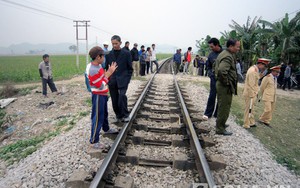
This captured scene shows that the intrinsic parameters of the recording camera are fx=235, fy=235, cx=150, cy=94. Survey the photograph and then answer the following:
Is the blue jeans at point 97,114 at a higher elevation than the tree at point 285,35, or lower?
lower

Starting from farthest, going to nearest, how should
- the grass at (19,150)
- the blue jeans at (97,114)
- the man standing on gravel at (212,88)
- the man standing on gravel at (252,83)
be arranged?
the man standing on gravel at (212,88) → the man standing on gravel at (252,83) → the grass at (19,150) → the blue jeans at (97,114)

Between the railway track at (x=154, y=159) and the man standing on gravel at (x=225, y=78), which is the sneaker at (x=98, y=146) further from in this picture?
the man standing on gravel at (x=225, y=78)

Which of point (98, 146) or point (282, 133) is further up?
point (98, 146)

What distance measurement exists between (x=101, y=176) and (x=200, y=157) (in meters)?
1.45

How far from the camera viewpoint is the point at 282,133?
6293mm

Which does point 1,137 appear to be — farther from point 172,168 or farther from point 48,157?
point 172,168

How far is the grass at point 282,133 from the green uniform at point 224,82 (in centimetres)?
101

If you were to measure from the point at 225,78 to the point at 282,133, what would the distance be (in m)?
2.77

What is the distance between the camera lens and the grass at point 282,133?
4.47 m

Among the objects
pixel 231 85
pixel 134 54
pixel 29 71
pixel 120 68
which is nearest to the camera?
pixel 231 85

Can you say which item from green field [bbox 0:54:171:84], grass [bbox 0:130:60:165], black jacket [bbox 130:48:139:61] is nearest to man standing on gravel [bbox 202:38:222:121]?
grass [bbox 0:130:60:165]

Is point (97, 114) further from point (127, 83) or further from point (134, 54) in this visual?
point (134, 54)

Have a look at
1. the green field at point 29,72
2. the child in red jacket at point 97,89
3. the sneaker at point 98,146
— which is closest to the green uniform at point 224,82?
the child in red jacket at point 97,89

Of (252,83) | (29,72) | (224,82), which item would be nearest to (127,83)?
(224,82)
